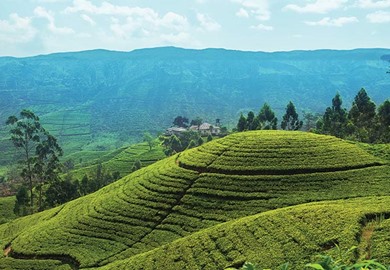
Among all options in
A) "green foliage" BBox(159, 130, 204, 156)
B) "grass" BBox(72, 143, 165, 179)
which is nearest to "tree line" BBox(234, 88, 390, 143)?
"green foliage" BBox(159, 130, 204, 156)

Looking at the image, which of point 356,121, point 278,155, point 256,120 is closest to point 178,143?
point 256,120

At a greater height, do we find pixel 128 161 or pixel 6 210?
pixel 6 210

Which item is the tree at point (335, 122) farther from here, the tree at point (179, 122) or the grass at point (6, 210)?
the tree at point (179, 122)

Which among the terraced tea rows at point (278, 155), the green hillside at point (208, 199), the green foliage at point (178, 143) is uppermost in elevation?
the terraced tea rows at point (278, 155)

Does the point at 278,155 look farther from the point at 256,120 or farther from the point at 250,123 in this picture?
the point at 250,123

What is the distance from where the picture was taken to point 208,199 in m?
35.7

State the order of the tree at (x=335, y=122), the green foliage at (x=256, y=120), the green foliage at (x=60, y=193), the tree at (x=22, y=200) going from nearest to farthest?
the tree at (x=22, y=200), the green foliage at (x=60, y=193), the tree at (x=335, y=122), the green foliage at (x=256, y=120)

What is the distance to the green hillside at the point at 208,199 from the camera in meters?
30.9

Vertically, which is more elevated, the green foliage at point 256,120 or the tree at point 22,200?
the green foliage at point 256,120

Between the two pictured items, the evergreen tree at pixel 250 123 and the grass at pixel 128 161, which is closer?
the evergreen tree at pixel 250 123

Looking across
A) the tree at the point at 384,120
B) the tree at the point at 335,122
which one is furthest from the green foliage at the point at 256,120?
the tree at the point at 384,120

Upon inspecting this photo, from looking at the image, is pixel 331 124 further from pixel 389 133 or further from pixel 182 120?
pixel 182 120

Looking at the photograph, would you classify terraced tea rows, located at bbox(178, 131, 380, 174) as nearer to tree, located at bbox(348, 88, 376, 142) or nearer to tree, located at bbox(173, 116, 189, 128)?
tree, located at bbox(348, 88, 376, 142)

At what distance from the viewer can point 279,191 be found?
35375 millimetres
